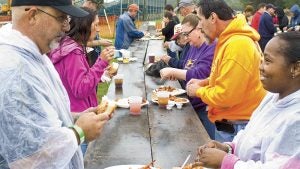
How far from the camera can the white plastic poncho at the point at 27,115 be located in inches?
66.3

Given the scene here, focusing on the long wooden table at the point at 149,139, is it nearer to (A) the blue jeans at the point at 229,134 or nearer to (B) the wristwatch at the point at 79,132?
(A) the blue jeans at the point at 229,134

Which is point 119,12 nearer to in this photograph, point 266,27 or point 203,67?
point 266,27

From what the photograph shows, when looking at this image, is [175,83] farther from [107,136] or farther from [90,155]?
[90,155]

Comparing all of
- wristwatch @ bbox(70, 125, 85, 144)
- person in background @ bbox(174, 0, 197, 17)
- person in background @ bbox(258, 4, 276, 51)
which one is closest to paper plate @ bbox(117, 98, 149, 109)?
wristwatch @ bbox(70, 125, 85, 144)

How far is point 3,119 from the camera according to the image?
66.2 inches

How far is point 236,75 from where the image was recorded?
323 cm

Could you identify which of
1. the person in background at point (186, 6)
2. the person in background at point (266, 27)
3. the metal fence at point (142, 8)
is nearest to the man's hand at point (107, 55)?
the person in background at point (186, 6)

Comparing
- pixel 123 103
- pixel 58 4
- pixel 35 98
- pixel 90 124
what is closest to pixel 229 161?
pixel 90 124

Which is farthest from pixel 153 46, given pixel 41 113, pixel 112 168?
pixel 41 113

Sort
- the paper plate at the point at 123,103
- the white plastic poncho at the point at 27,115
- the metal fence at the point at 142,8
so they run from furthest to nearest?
the metal fence at the point at 142,8 → the paper plate at the point at 123,103 → the white plastic poncho at the point at 27,115

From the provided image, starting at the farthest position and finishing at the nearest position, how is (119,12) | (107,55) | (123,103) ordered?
(119,12) < (123,103) < (107,55)

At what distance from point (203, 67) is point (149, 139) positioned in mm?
1519

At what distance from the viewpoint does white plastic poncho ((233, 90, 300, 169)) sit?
1.92 meters

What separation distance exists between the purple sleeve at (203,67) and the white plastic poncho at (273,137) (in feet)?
6.74
